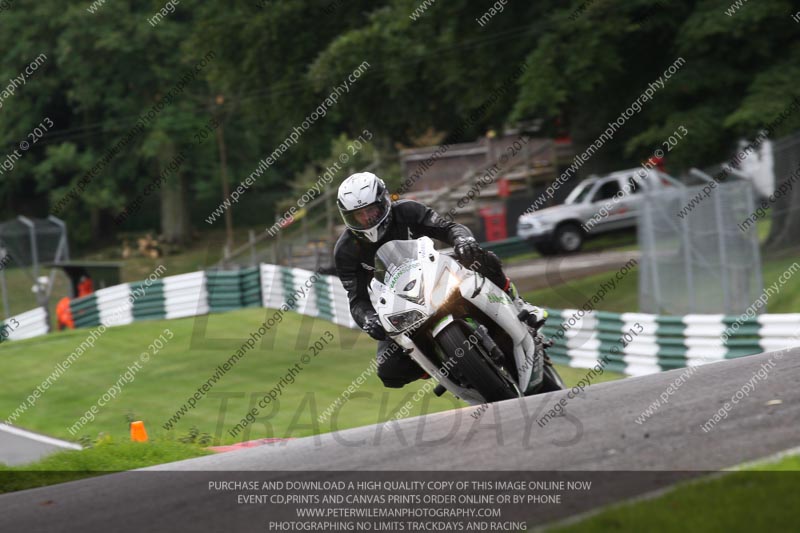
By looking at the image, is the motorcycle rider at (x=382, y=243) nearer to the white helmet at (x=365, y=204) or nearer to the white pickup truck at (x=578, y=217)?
the white helmet at (x=365, y=204)

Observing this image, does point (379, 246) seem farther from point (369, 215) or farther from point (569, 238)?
point (569, 238)

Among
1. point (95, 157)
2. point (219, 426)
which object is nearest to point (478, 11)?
point (219, 426)

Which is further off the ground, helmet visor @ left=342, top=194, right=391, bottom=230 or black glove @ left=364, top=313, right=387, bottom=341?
helmet visor @ left=342, top=194, right=391, bottom=230

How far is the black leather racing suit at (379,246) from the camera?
845 centimetres

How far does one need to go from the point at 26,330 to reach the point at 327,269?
7.56 metres

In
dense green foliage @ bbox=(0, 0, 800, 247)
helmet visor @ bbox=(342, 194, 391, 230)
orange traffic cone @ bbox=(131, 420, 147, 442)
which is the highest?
dense green foliage @ bbox=(0, 0, 800, 247)

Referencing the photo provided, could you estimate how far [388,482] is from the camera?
5.56 metres

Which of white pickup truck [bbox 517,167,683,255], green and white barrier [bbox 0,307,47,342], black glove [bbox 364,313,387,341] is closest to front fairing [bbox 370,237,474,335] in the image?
black glove [bbox 364,313,387,341]

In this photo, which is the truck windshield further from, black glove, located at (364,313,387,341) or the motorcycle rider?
black glove, located at (364,313,387,341)

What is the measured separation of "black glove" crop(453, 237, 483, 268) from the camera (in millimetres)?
7914

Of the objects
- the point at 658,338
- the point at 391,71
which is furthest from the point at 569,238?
the point at 658,338

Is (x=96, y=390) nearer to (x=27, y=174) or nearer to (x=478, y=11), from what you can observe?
(x=478, y=11)

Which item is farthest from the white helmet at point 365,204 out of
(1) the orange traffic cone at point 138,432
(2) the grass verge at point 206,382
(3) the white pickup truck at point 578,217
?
(3) the white pickup truck at point 578,217

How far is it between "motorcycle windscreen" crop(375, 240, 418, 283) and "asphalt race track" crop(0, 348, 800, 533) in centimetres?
118
